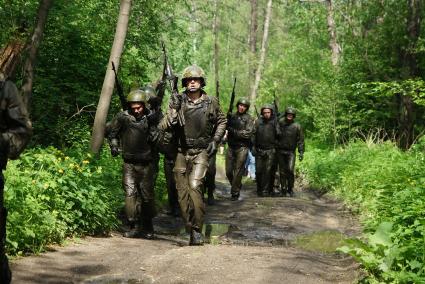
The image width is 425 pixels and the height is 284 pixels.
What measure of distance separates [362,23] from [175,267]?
759 inches

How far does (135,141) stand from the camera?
8.93 metres

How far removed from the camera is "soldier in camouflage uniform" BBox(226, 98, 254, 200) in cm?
1443

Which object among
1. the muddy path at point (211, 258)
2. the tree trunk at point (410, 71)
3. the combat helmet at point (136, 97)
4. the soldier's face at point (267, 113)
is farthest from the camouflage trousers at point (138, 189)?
the tree trunk at point (410, 71)

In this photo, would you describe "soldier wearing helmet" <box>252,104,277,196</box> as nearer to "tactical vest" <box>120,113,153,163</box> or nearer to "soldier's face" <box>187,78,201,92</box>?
"tactical vest" <box>120,113,153,163</box>

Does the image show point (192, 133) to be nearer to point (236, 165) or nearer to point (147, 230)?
point (147, 230)

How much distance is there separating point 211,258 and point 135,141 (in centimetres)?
288

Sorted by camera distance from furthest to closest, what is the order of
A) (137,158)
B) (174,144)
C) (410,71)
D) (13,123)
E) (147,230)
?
1. (410,71)
2. (147,230)
3. (137,158)
4. (174,144)
5. (13,123)

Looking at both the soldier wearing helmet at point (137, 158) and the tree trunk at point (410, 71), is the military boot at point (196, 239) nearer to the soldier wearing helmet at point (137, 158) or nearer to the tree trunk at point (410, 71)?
the soldier wearing helmet at point (137, 158)

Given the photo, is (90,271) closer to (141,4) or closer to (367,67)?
(141,4)

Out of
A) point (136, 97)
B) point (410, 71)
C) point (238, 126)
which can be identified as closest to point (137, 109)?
point (136, 97)

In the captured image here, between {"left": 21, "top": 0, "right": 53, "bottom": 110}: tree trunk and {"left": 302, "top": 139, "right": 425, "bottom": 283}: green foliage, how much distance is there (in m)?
6.49

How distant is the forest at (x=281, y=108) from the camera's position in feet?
21.8

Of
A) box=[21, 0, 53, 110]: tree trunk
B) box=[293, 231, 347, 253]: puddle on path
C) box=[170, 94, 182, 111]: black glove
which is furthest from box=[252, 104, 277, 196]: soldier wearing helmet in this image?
box=[170, 94, 182, 111]: black glove

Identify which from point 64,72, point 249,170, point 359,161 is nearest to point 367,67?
point 249,170
